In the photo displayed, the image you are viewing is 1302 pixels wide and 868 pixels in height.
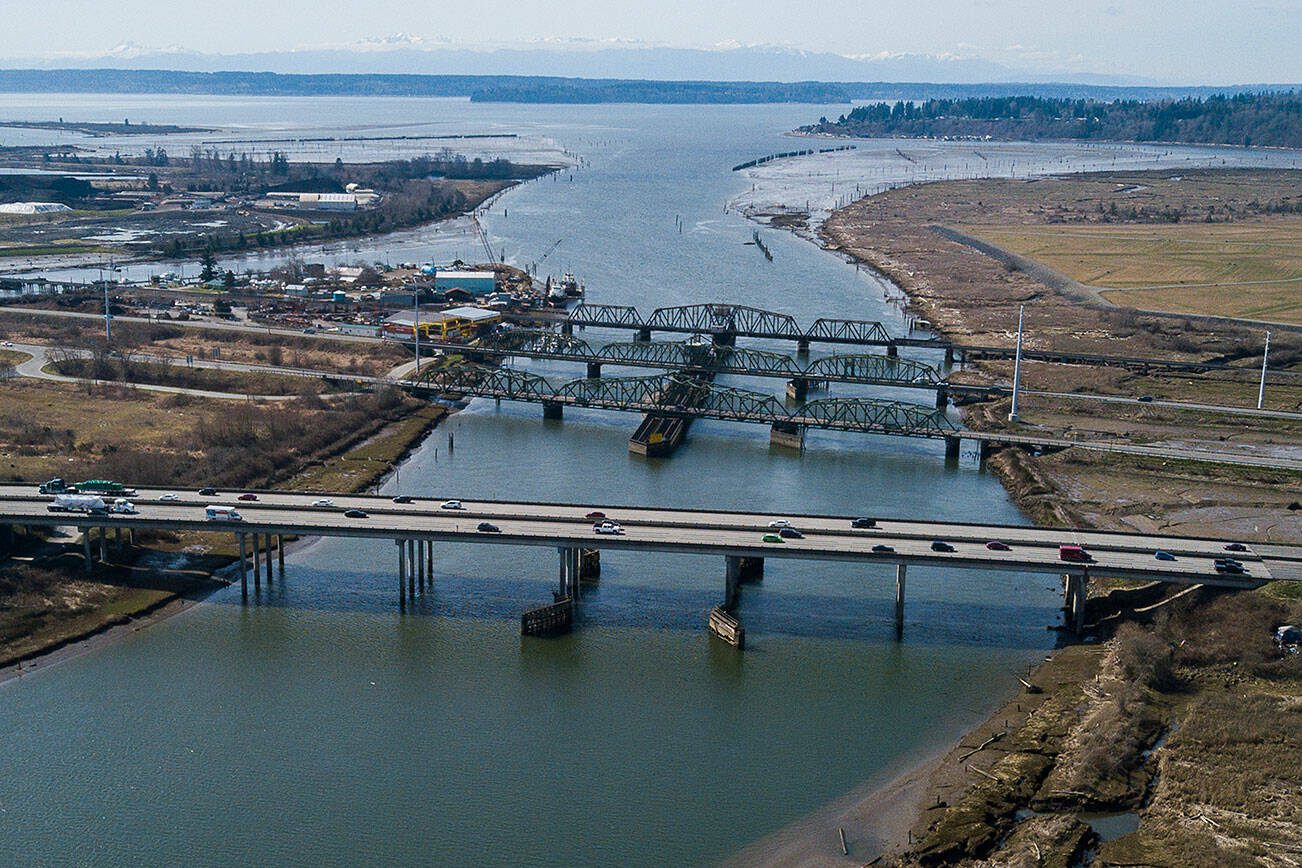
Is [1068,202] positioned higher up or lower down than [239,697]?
higher up

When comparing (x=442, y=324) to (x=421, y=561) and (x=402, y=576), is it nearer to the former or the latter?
(x=421, y=561)

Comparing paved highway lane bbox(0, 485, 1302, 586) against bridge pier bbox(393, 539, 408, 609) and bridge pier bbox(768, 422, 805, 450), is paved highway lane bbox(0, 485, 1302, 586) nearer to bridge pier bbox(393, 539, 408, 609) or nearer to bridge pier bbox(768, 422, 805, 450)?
bridge pier bbox(393, 539, 408, 609)

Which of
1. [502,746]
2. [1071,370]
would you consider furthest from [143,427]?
[1071,370]

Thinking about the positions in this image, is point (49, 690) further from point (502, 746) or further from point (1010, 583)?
point (1010, 583)

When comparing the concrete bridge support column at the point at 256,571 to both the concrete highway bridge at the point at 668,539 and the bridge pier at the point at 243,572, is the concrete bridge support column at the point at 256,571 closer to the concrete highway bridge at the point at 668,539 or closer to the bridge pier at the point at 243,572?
the concrete highway bridge at the point at 668,539

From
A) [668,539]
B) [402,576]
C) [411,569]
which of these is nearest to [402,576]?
[402,576]

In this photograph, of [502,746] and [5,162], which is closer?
[502,746]

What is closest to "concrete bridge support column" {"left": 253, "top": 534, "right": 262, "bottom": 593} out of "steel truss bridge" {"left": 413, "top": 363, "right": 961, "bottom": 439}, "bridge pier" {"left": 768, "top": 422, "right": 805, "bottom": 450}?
"steel truss bridge" {"left": 413, "top": 363, "right": 961, "bottom": 439}
